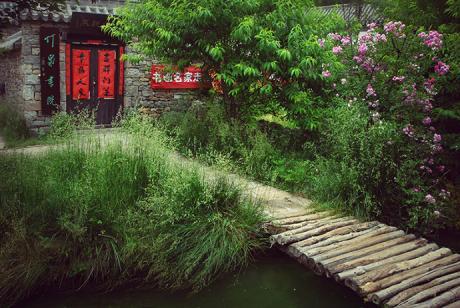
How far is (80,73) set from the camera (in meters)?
10.3

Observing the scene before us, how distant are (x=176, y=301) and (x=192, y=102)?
24.1 ft

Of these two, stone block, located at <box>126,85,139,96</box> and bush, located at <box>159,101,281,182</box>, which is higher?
stone block, located at <box>126,85,139,96</box>

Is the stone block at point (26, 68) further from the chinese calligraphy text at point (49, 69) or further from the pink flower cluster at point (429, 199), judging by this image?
the pink flower cluster at point (429, 199)

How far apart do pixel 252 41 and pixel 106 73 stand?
4.89m

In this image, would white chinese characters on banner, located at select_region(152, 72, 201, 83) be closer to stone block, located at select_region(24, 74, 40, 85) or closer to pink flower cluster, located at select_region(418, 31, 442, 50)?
stone block, located at select_region(24, 74, 40, 85)

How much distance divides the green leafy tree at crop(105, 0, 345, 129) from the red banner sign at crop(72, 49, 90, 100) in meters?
2.64

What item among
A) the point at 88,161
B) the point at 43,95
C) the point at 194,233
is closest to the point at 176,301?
the point at 194,233

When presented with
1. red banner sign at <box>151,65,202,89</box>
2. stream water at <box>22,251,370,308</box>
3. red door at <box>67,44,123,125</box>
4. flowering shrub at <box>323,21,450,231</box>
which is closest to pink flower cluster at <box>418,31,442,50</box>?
flowering shrub at <box>323,21,450,231</box>

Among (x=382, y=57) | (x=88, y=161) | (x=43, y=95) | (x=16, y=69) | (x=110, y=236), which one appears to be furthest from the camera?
(x=16, y=69)

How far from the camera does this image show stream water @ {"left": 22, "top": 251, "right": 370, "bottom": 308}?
4.25 meters

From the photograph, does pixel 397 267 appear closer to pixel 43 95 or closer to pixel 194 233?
pixel 194 233

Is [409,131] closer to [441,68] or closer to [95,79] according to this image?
[441,68]

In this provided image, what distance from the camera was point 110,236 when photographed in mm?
4496

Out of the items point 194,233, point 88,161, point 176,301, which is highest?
point 88,161
